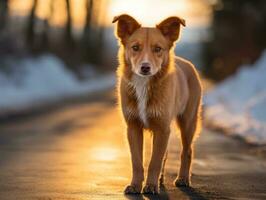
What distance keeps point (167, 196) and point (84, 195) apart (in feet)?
3.23

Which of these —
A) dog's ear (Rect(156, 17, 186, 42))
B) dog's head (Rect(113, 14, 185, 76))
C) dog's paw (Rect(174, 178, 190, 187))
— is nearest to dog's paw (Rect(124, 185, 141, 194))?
dog's paw (Rect(174, 178, 190, 187))

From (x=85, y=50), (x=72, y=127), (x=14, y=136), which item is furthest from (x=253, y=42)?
(x=14, y=136)

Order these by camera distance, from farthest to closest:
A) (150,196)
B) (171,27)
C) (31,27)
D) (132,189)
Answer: (31,27)
(171,27)
(132,189)
(150,196)

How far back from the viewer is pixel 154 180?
9648 mm

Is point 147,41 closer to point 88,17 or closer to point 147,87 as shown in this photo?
point 147,87

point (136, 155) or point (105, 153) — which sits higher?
point (136, 155)

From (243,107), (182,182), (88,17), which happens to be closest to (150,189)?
(182,182)

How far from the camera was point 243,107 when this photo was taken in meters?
22.6

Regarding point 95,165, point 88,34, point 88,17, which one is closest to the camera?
point 95,165

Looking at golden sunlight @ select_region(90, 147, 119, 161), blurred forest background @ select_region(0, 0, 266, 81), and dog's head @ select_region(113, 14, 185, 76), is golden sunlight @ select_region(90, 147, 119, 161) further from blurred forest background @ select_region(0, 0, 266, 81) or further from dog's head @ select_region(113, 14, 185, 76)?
blurred forest background @ select_region(0, 0, 266, 81)

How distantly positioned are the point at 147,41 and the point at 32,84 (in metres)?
26.8

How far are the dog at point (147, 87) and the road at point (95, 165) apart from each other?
1.33 ft

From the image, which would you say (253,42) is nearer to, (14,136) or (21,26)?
(21,26)

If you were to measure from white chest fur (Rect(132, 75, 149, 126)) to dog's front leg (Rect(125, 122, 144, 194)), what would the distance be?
0.57ft
